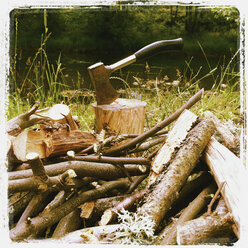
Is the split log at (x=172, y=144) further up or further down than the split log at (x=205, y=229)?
further up

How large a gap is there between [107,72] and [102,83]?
109mm

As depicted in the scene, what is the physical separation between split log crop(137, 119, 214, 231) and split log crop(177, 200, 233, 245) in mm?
168

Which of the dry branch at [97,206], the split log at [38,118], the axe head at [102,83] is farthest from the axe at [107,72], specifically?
the dry branch at [97,206]

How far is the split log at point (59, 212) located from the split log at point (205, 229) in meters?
0.64

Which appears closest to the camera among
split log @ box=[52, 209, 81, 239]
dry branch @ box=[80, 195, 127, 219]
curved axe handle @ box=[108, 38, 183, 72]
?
split log @ box=[52, 209, 81, 239]

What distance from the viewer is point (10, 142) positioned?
5.90ft

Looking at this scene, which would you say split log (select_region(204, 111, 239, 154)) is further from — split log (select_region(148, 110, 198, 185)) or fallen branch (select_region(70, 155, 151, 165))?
fallen branch (select_region(70, 155, 151, 165))

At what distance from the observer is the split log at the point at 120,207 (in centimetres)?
164

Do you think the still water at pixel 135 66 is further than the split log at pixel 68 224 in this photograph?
Yes

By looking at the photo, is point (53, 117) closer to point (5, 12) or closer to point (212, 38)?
point (5, 12)

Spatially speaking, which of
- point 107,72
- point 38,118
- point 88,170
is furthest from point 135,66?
point 88,170

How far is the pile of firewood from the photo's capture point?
1459mm

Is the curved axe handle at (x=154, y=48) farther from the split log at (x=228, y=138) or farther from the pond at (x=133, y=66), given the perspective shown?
the pond at (x=133, y=66)

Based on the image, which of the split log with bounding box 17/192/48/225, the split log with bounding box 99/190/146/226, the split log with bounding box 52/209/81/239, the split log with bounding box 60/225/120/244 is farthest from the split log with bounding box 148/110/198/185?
the split log with bounding box 17/192/48/225
